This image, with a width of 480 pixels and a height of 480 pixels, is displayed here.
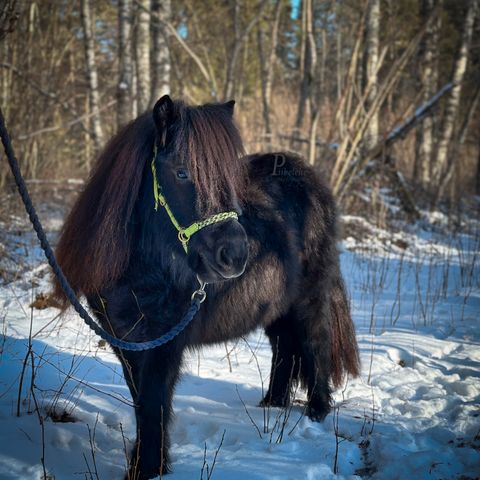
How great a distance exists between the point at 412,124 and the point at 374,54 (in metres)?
2.23

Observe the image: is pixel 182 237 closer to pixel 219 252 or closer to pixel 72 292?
pixel 219 252

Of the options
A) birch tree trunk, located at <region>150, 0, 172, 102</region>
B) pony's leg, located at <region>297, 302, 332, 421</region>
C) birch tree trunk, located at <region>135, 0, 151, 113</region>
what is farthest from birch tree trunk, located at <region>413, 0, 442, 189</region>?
pony's leg, located at <region>297, 302, 332, 421</region>

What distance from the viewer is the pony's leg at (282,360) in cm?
324

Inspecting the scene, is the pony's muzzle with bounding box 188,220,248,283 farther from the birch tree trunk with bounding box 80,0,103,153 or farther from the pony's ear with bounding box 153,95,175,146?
the birch tree trunk with bounding box 80,0,103,153

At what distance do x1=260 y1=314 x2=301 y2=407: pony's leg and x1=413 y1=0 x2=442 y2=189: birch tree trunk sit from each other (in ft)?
32.0

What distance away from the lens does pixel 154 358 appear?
7.21 feet

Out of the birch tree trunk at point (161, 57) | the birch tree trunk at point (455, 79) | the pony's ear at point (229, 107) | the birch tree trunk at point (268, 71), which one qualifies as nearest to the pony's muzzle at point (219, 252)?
the pony's ear at point (229, 107)

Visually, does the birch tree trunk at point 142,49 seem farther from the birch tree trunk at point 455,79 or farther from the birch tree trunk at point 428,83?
the birch tree trunk at point 455,79

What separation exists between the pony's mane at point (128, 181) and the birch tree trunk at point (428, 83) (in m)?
10.3

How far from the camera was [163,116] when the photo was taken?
7.07 ft

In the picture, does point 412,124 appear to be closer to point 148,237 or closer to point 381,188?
point 381,188

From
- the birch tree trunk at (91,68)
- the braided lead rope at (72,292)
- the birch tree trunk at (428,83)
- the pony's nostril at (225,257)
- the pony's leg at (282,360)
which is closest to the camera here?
the braided lead rope at (72,292)

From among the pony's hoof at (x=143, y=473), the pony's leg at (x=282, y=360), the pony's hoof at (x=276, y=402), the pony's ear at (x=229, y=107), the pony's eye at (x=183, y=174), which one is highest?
the pony's ear at (x=229, y=107)

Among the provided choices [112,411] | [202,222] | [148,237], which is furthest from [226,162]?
[112,411]
